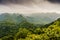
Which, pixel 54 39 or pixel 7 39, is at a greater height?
pixel 54 39

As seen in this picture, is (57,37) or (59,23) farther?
(59,23)

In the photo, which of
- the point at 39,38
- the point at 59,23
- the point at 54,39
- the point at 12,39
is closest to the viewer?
the point at 54,39

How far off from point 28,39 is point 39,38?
4.87 meters

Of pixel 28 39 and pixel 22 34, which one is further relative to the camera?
pixel 22 34

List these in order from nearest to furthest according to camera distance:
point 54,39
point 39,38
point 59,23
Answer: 1. point 54,39
2. point 39,38
3. point 59,23

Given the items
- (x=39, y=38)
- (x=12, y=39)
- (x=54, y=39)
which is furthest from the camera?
(x=12, y=39)

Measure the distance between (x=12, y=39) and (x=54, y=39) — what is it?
77.4ft

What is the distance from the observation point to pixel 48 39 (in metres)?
62.6

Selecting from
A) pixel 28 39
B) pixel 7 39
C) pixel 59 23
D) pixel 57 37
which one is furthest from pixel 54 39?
pixel 59 23

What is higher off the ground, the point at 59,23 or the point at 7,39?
the point at 59,23

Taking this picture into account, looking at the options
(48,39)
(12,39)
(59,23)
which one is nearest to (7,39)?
(12,39)

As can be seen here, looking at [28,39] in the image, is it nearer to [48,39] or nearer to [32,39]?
[32,39]

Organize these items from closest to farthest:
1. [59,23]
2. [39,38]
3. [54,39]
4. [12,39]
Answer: [54,39]
[39,38]
[12,39]
[59,23]

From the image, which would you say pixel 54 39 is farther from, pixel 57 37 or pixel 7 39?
pixel 7 39
